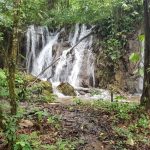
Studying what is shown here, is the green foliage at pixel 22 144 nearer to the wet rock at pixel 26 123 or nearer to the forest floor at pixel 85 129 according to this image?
the forest floor at pixel 85 129

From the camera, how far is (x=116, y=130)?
6.14 meters

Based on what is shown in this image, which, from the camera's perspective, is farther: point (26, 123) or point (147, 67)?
point (147, 67)

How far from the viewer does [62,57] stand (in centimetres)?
1633

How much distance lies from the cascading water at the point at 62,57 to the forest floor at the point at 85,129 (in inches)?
336

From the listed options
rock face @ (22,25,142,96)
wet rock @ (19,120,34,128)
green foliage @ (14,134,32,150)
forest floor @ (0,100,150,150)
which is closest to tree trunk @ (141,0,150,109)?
forest floor @ (0,100,150,150)

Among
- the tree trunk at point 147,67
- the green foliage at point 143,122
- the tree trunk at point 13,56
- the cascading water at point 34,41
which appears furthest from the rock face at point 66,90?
the tree trunk at point 13,56

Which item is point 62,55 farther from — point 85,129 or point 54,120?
point 85,129

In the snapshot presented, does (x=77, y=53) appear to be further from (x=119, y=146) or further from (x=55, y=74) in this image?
(x=119, y=146)

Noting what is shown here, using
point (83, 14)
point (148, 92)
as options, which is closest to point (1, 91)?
point (148, 92)

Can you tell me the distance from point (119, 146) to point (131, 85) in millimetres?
10441

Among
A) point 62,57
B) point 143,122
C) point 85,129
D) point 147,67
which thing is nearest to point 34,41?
point 62,57

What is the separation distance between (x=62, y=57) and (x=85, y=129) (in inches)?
410

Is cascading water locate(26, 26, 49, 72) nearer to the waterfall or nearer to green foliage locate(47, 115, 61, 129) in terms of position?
the waterfall

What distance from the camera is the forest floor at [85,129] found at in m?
5.38
